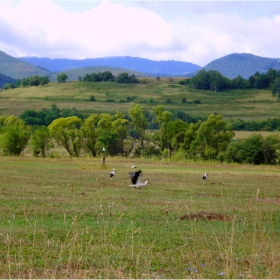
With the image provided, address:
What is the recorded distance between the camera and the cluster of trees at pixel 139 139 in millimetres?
53125

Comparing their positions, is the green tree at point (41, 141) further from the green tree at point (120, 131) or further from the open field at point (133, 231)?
the open field at point (133, 231)

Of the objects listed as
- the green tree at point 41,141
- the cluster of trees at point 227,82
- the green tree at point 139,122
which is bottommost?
the green tree at point 41,141

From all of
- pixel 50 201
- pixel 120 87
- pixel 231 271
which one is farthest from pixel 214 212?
pixel 120 87

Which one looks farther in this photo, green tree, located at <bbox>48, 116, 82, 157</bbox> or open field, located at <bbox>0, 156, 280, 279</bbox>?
green tree, located at <bbox>48, 116, 82, 157</bbox>

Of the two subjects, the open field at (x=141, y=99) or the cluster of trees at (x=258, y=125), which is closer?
the cluster of trees at (x=258, y=125)

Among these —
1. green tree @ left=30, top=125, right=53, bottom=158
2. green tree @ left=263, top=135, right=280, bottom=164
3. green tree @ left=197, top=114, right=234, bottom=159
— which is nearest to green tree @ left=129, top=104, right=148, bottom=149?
green tree @ left=197, top=114, right=234, bottom=159

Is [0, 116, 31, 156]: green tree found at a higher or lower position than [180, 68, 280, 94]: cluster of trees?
lower

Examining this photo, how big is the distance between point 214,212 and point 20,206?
6.10 meters

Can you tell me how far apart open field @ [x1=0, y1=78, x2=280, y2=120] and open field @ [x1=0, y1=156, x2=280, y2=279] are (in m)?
75.1

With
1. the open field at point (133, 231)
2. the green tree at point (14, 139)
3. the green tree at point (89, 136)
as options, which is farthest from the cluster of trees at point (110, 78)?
the open field at point (133, 231)

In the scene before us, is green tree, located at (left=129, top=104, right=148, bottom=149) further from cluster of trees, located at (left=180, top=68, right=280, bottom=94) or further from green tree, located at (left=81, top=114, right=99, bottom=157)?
cluster of trees, located at (left=180, top=68, right=280, bottom=94)

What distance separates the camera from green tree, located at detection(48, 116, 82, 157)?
186 ft

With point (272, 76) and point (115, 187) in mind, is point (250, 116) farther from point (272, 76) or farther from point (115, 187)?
point (115, 187)

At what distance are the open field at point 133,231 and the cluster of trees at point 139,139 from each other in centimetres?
2679
